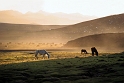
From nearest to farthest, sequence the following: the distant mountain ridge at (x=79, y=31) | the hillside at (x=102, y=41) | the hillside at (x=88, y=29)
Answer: the hillside at (x=102, y=41), the hillside at (x=88, y=29), the distant mountain ridge at (x=79, y=31)

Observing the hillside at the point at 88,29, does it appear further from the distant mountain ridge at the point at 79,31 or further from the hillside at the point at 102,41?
the hillside at the point at 102,41

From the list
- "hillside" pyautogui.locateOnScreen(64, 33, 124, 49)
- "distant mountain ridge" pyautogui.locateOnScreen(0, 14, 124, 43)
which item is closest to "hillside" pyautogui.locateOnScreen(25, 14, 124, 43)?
"distant mountain ridge" pyautogui.locateOnScreen(0, 14, 124, 43)

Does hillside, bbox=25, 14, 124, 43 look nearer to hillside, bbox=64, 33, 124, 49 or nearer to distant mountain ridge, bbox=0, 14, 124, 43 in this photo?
distant mountain ridge, bbox=0, 14, 124, 43

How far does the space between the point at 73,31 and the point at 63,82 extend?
5330 inches

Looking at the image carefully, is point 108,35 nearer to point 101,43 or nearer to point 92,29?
point 101,43

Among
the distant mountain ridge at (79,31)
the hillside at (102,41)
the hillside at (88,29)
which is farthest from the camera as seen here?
the distant mountain ridge at (79,31)

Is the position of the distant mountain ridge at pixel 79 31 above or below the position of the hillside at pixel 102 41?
above

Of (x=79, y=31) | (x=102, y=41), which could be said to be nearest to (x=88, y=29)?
(x=79, y=31)

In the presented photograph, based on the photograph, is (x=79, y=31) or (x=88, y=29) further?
(x=79, y=31)

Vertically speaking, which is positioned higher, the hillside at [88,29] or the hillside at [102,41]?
the hillside at [88,29]

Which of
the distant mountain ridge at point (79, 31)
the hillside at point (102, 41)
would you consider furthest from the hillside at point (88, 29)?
the hillside at point (102, 41)

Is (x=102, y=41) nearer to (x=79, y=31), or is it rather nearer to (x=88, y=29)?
(x=88, y=29)

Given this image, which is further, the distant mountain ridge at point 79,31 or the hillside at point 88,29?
the distant mountain ridge at point 79,31

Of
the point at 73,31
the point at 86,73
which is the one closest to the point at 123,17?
the point at 73,31
